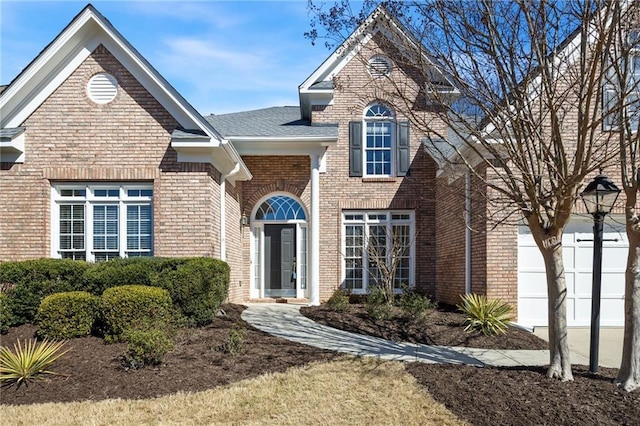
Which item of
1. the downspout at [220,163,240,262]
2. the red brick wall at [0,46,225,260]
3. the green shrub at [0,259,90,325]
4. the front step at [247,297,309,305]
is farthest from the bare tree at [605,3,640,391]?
the front step at [247,297,309,305]

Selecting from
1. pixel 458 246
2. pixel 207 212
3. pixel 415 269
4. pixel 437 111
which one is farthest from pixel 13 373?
pixel 415 269

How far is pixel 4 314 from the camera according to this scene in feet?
31.8

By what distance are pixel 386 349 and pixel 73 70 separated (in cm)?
820

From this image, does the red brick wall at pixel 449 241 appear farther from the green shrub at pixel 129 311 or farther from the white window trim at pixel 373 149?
the green shrub at pixel 129 311

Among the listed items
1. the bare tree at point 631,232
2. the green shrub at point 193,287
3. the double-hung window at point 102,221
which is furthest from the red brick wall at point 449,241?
the double-hung window at point 102,221

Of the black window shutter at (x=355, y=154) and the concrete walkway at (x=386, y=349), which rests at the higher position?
the black window shutter at (x=355, y=154)

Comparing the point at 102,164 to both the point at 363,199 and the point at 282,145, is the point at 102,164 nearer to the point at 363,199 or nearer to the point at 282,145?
the point at 282,145

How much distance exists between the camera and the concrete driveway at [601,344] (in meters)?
9.16

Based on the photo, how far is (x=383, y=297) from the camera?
45.3 feet

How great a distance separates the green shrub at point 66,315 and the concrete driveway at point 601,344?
25.3 feet

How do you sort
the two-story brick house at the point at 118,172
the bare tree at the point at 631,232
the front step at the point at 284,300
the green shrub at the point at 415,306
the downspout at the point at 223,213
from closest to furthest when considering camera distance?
the bare tree at the point at 631,232 → the two-story brick house at the point at 118,172 → the green shrub at the point at 415,306 → the downspout at the point at 223,213 → the front step at the point at 284,300

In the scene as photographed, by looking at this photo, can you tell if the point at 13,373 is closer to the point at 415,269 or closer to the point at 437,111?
the point at 437,111

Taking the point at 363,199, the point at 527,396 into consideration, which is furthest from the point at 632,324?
the point at 363,199

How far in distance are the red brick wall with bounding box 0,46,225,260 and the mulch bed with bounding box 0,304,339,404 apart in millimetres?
2511
